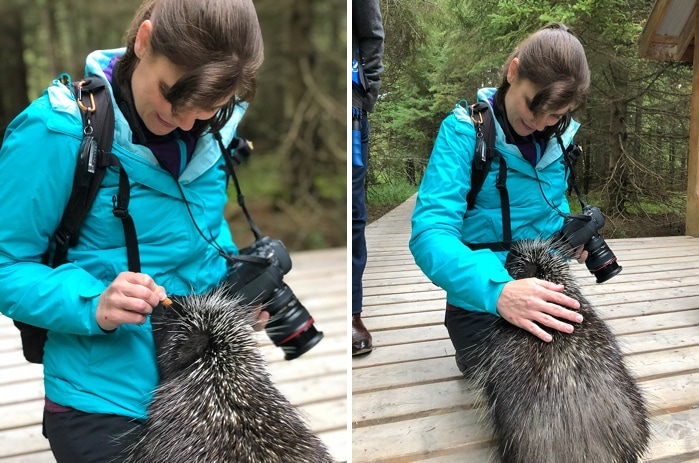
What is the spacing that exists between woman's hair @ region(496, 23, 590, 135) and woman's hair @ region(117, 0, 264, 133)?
2.38ft

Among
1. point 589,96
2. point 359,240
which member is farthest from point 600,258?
point 589,96

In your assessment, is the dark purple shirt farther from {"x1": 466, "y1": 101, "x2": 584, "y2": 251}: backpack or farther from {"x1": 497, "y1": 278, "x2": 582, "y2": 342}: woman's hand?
{"x1": 497, "y1": 278, "x2": 582, "y2": 342}: woman's hand

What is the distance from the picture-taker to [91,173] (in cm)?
91

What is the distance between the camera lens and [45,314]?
0.88 m

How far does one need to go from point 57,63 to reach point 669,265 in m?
4.78

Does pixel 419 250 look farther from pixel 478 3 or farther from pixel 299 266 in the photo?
pixel 478 3

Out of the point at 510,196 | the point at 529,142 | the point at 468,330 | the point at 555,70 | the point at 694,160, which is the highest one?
the point at 555,70

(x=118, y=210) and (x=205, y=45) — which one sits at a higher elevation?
(x=205, y=45)

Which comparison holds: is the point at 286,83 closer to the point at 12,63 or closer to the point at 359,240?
the point at 12,63

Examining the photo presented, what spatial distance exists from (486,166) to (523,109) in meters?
0.17

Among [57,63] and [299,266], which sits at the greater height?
[57,63]

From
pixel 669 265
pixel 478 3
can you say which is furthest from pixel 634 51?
pixel 669 265

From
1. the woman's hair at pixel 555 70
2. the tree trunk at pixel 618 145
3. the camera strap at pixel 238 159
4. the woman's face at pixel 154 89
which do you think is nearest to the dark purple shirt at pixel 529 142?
the woman's hair at pixel 555 70

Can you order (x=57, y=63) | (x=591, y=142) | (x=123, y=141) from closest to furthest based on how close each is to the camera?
1. (x=123, y=141)
2. (x=591, y=142)
3. (x=57, y=63)
